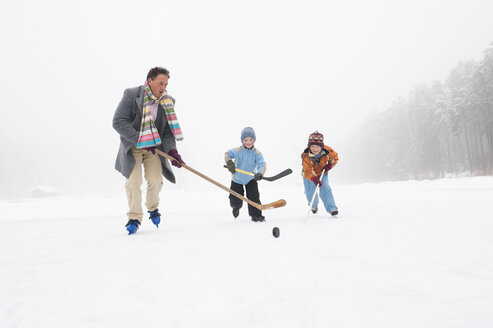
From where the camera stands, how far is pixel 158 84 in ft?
13.9

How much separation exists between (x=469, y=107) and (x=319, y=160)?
3162 centimetres

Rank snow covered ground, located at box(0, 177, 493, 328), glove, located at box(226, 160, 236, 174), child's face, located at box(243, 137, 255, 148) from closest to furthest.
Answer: snow covered ground, located at box(0, 177, 493, 328), glove, located at box(226, 160, 236, 174), child's face, located at box(243, 137, 255, 148)

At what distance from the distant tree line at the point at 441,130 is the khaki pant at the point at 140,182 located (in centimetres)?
3115

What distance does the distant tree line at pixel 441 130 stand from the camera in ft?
89.4

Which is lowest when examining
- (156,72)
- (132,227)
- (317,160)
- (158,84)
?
(132,227)

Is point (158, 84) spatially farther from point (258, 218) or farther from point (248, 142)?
point (258, 218)

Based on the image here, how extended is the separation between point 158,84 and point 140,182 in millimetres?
1570

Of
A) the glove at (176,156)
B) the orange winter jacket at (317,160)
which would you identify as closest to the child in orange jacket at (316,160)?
the orange winter jacket at (317,160)

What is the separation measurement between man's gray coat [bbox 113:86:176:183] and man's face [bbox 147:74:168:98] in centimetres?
18

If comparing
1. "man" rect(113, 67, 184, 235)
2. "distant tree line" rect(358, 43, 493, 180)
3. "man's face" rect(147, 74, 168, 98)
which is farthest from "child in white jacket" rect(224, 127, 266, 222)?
"distant tree line" rect(358, 43, 493, 180)

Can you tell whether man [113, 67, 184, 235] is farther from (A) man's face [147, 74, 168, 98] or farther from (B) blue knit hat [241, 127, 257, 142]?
(B) blue knit hat [241, 127, 257, 142]

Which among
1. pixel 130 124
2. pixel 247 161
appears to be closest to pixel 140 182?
pixel 130 124

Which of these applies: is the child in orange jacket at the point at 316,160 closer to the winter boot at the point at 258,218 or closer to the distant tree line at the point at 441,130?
the winter boot at the point at 258,218

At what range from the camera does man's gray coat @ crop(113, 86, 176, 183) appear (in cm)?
409
